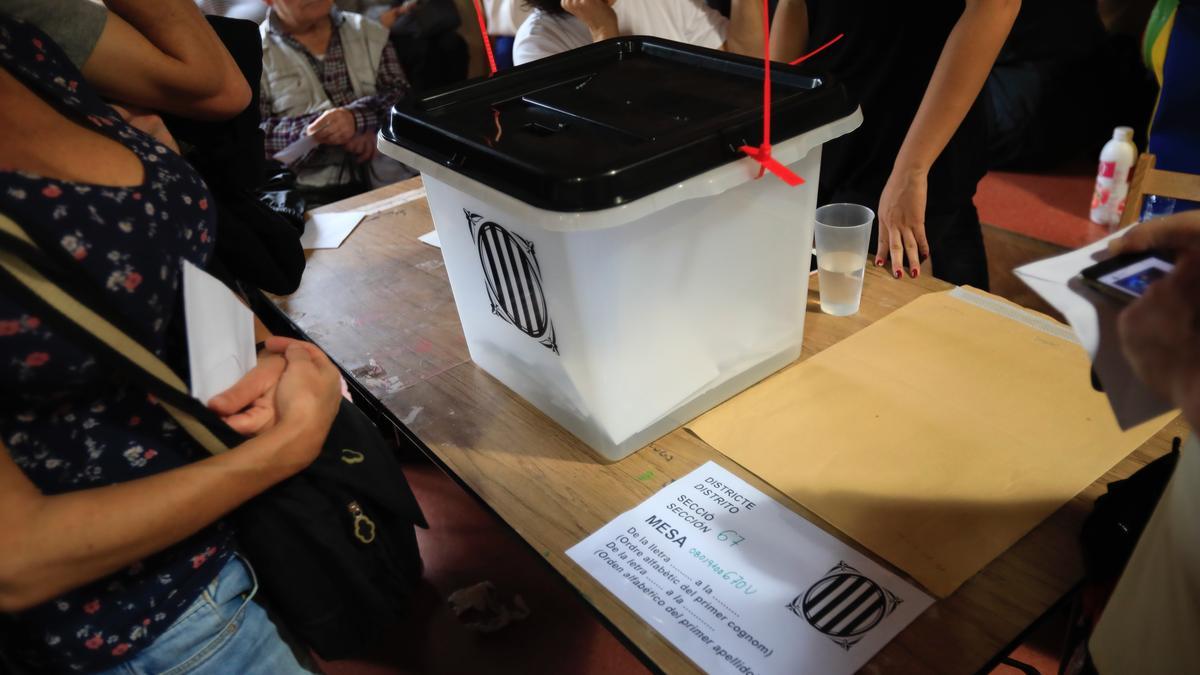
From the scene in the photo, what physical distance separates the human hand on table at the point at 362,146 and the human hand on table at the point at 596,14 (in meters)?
0.88

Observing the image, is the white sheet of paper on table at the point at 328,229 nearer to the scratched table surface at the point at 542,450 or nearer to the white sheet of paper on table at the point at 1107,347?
the scratched table surface at the point at 542,450

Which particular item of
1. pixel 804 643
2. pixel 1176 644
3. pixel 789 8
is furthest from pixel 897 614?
pixel 789 8

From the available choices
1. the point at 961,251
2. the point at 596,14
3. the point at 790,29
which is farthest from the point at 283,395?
the point at 596,14

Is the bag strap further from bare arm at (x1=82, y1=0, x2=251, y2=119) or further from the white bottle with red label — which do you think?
the white bottle with red label

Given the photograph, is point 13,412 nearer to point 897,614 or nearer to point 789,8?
point 897,614

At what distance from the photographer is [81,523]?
0.55 meters

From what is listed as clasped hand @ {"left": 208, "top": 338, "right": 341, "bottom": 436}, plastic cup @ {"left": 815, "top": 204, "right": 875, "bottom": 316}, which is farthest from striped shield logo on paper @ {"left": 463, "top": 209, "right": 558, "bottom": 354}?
plastic cup @ {"left": 815, "top": 204, "right": 875, "bottom": 316}

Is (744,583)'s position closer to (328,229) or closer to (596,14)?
(328,229)

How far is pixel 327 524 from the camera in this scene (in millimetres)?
713

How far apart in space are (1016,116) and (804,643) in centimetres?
300

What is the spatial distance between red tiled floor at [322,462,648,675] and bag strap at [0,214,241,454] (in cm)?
73

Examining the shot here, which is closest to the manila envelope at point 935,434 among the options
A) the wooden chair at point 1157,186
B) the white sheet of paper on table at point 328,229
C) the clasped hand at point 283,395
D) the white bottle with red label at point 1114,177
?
the clasped hand at point 283,395

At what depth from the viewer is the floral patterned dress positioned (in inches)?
21.8

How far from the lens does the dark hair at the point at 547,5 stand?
2.02 m
